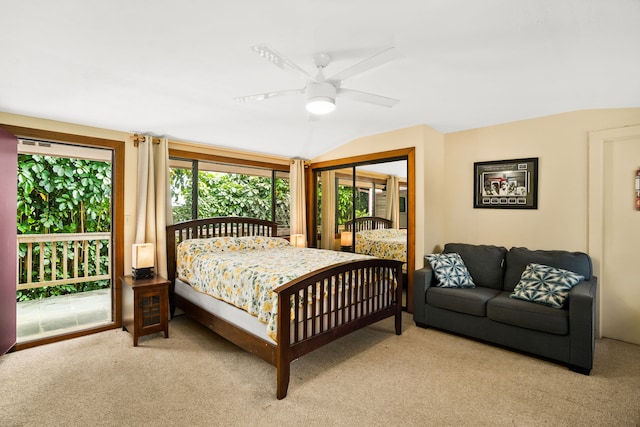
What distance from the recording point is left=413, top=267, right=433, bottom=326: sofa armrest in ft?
11.7

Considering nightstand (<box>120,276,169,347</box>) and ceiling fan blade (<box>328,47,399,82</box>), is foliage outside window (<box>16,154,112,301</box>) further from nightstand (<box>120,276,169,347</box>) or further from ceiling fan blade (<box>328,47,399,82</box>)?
ceiling fan blade (<box>328,47,399,82</box>)

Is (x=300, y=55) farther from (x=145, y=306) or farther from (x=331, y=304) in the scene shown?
(x=145, y=306)

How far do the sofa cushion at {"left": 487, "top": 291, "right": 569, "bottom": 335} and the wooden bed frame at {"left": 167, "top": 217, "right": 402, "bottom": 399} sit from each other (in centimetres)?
97

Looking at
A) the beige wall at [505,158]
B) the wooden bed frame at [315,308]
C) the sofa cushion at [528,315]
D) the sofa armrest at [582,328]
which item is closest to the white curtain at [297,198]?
the beige wall at [505,158]

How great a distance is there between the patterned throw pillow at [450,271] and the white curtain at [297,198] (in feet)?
7.83

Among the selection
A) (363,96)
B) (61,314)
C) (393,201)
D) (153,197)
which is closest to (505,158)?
(393,201)

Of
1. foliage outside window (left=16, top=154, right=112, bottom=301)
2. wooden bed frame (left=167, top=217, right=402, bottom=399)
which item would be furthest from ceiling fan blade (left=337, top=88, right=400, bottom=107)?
foliage outside window (left=16, top=154, right=112, bottom=301)

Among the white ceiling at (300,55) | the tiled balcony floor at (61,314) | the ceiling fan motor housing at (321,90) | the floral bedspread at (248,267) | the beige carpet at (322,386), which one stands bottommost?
the beige carpet at (322,386)

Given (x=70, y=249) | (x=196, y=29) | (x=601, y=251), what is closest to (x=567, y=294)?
(x=601, y=251)

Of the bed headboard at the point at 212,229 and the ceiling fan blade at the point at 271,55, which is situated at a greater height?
the ceiling fan blade at the point at 271,55

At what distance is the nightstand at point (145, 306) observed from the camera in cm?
316

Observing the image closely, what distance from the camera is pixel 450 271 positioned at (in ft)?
11.7

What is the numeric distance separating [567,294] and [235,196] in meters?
4.31

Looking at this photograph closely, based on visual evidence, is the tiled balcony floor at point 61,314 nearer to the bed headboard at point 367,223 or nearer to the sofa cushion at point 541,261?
the bed headboard at point 367,223
